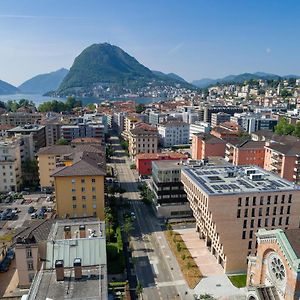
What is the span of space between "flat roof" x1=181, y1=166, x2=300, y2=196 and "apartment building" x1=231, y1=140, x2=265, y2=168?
36141mm

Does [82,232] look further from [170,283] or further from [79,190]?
[79,190]

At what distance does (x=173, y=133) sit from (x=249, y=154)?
5908cm

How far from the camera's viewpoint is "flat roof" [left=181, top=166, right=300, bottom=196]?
56647 millimetres

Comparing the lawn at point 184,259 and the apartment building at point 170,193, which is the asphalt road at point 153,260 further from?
the apartment building at point 170,193

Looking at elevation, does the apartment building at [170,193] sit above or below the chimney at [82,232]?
below

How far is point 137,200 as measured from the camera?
86.8 m

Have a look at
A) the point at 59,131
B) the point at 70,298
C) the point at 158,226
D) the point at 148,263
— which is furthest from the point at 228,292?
the point at 59,131

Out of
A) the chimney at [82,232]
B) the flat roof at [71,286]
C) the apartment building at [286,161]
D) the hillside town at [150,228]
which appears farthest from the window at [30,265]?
the apartment building at [286,161]

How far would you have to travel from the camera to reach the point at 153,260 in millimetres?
58219

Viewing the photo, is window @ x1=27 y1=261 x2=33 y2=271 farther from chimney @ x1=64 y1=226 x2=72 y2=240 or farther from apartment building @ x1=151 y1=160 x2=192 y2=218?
apartment building @ x1=151 y1=160 x2=192 y2=218

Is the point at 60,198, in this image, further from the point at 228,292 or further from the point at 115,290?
the point at 228,292

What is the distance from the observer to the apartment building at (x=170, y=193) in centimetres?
7431

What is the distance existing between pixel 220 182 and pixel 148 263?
20638 mm

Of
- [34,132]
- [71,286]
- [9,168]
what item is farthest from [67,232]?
[34,132]
